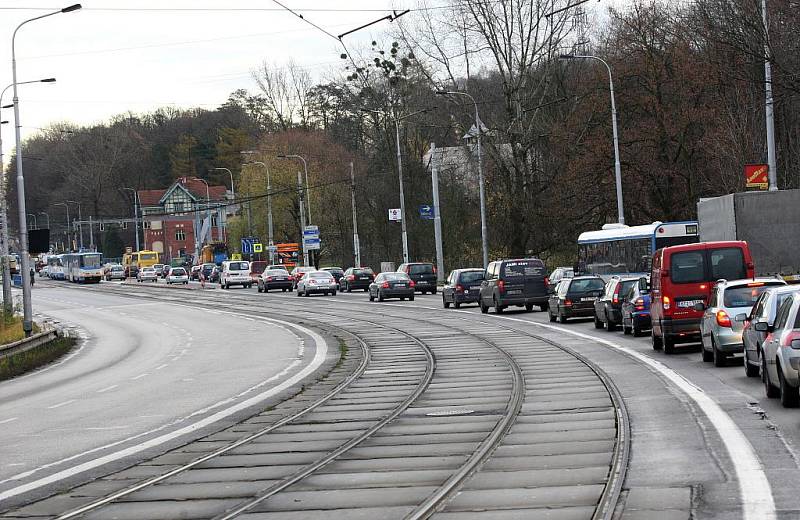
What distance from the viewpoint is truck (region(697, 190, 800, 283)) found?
30.1 meters

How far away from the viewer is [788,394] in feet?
50.3

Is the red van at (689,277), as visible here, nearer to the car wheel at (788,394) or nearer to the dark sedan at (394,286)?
the car wheel at (788,394)

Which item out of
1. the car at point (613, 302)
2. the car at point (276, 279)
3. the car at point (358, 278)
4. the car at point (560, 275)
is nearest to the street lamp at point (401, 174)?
the car at point (358, 278)

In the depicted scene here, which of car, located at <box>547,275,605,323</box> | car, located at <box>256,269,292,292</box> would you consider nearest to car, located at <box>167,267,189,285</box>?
car, located at <box>256,269,292,292</box>

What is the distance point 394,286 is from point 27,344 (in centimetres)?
2590

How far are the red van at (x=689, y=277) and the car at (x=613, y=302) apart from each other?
712cm

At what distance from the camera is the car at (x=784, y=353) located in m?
14.9

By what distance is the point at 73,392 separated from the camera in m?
25.3

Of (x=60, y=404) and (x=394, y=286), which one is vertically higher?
(x=394, y=286)

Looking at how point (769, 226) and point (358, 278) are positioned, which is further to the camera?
point (358, 278)

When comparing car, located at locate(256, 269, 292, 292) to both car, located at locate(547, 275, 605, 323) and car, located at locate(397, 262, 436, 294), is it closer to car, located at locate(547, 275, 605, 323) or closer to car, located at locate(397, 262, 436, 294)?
car, located at locate(397, 262, 436, 294)

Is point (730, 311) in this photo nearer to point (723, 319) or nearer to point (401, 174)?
point (723, 319)

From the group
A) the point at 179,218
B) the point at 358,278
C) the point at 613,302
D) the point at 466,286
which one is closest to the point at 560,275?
the point at 466,286

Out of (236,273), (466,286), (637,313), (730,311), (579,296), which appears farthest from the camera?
(236,273)
